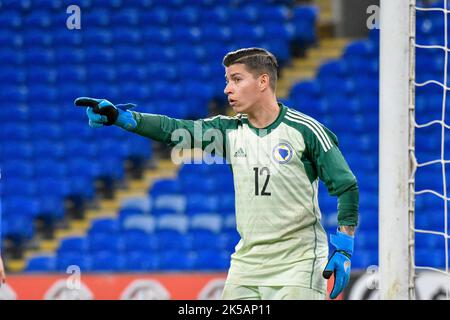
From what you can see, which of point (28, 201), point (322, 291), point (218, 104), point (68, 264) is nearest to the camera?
point (322, 291)

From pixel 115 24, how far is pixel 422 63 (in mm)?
3277

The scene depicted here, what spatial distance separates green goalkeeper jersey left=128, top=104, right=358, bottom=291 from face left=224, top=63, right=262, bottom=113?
15 centimetres

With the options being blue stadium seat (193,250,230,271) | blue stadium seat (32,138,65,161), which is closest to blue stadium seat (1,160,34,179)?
blue stadium seat (32,138,65,161)

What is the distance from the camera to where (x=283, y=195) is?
4184mm

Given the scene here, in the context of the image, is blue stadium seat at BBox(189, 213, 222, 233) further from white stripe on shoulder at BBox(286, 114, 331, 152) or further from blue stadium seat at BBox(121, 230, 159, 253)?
white stripe on shoulder at BBox(286, 114, 331, 152)

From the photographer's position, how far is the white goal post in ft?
14.1

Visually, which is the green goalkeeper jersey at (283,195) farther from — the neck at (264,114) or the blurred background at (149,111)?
the blurred background at (149,111)

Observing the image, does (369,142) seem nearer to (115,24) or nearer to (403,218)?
(115,24)

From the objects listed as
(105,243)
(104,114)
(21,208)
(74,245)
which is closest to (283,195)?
(104,114)

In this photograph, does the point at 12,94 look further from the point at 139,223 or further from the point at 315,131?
the point at 315,131
